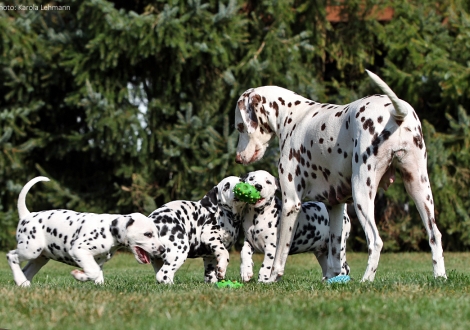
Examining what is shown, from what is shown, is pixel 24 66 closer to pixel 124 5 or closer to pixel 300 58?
pixel 124 5

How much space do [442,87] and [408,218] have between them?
3178mm

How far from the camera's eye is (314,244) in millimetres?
8859

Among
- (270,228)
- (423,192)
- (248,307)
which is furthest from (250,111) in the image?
(248,307)

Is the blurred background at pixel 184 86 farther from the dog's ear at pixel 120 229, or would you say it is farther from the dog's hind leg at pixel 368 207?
the dog's hind leg at pixel 368 207

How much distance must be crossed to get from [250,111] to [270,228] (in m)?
1.38

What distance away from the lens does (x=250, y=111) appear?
8.71 m

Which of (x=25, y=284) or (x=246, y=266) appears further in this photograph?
(x=246, y=266)

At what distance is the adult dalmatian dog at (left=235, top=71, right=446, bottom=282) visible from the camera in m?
6.86

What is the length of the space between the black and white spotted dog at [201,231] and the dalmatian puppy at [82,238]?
0.72ft

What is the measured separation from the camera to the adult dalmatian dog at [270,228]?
845cm

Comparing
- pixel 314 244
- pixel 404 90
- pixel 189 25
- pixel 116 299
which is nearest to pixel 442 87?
pixel 404 90

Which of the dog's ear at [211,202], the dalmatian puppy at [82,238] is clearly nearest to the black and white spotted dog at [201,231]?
the dog's ear at [211,202]

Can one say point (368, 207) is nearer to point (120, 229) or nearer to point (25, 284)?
point (120, 229)

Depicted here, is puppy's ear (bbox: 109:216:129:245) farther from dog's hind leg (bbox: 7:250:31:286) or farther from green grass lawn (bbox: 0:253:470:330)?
green grass lawn (bbox: 0:253:470:330)
